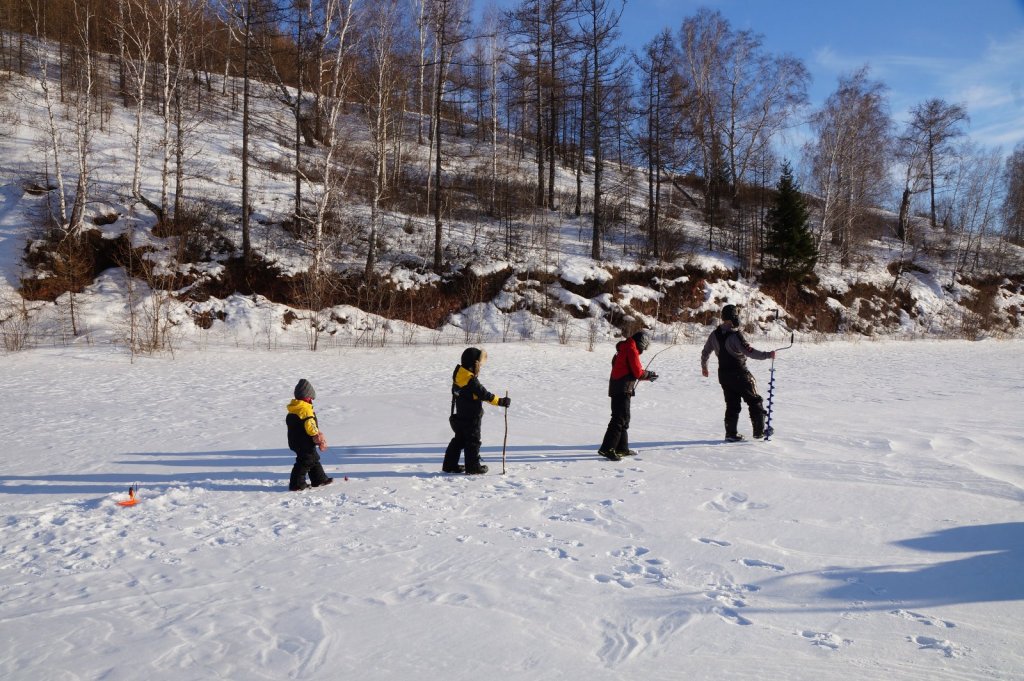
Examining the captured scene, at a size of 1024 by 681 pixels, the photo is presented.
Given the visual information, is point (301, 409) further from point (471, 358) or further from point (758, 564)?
point (758, 564)

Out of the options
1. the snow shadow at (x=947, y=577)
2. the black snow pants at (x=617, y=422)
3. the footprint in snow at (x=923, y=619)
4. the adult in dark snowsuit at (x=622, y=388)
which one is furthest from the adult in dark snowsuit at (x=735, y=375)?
the footprint in snow at (x=923, y=619)

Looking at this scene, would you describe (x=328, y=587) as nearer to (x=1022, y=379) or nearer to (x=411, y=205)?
(x=1022, y=379)

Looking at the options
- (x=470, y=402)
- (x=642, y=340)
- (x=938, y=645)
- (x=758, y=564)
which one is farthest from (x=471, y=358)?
(x=938, y=645)

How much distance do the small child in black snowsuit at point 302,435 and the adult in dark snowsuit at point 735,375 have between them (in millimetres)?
5442

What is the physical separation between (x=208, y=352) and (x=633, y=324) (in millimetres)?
16469

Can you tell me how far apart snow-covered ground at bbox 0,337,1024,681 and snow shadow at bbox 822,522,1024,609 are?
0.07 feet

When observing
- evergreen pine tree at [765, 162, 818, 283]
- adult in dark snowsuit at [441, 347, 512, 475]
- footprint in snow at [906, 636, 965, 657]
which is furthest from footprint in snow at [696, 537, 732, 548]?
evergreen pine tree at [765, 162, 818, 283]

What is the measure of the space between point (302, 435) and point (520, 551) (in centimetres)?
291

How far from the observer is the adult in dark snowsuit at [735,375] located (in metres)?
8.15

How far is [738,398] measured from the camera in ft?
27.2

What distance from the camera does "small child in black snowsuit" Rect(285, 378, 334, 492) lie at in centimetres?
612

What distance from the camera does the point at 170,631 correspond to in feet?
11.4

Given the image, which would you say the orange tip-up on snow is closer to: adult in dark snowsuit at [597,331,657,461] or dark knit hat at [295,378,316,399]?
dark knit hat at [295,378,316,399]

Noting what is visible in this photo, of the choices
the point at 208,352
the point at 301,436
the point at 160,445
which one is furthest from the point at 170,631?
the point at 208,352
